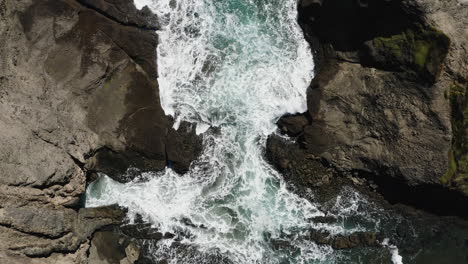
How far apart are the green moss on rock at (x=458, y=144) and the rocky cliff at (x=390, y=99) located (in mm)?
30

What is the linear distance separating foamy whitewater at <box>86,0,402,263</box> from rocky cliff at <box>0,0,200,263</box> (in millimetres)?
598

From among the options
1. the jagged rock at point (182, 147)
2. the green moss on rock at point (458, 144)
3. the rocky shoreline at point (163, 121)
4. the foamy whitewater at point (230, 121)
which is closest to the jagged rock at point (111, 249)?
the rocky shoreline at point (163, 121)

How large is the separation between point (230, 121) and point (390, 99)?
5.80 m

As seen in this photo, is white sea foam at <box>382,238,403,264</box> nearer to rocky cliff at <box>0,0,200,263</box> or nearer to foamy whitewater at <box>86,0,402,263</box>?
foamy whitewater at <box>86,0,402,263</box>

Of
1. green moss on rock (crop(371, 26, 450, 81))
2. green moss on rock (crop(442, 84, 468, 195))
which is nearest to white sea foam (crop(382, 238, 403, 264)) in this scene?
green moss on rock (crop(442, 84, 468, 195))

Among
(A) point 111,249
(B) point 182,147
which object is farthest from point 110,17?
(A) point 111,249

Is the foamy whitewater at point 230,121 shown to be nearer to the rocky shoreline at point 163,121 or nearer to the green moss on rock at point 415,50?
the rocky shoreline at point 163,121

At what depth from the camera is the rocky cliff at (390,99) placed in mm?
13453

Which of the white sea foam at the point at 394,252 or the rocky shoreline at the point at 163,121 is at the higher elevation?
the rocky shoreline at the point at 163,121

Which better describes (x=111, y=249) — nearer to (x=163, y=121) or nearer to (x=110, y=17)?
(x=163, y=121)

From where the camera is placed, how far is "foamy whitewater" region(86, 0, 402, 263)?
1567cm

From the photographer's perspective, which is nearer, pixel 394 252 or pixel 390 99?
pixel 390 99

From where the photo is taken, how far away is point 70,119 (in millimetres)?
14547

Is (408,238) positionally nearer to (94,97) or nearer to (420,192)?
(420,192)
